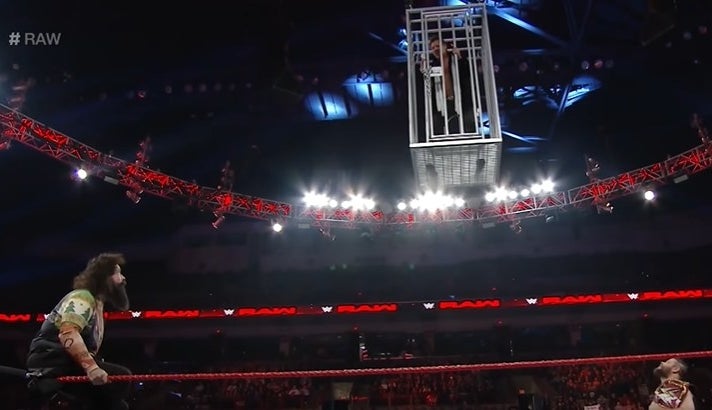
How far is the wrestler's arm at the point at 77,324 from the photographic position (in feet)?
7.28

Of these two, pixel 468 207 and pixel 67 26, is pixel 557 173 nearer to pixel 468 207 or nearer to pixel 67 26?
pixel 468 207

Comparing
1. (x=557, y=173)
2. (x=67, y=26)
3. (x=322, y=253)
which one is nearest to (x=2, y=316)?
(x=322, y=253)

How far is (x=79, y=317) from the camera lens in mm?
2346

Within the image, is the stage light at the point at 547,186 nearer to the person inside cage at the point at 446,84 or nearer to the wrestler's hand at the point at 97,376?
Answer: the person inside cage at the point at 446,84

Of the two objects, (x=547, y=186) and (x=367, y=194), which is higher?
(x=367, y=194)

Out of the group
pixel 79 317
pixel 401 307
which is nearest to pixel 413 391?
pixel 401 307

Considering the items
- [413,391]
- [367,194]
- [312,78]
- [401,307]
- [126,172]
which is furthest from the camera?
[401,307]

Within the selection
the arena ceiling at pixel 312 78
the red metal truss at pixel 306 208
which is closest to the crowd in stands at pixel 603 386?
the red metal truss at pixel 306 208

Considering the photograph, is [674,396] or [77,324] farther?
[674,396]

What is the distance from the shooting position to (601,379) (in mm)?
11766

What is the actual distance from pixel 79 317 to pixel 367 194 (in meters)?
9.77

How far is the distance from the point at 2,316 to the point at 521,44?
564 inches

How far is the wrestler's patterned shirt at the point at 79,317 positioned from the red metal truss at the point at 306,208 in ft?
20.4

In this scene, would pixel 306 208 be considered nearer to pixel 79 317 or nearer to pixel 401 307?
pixel 401 307
